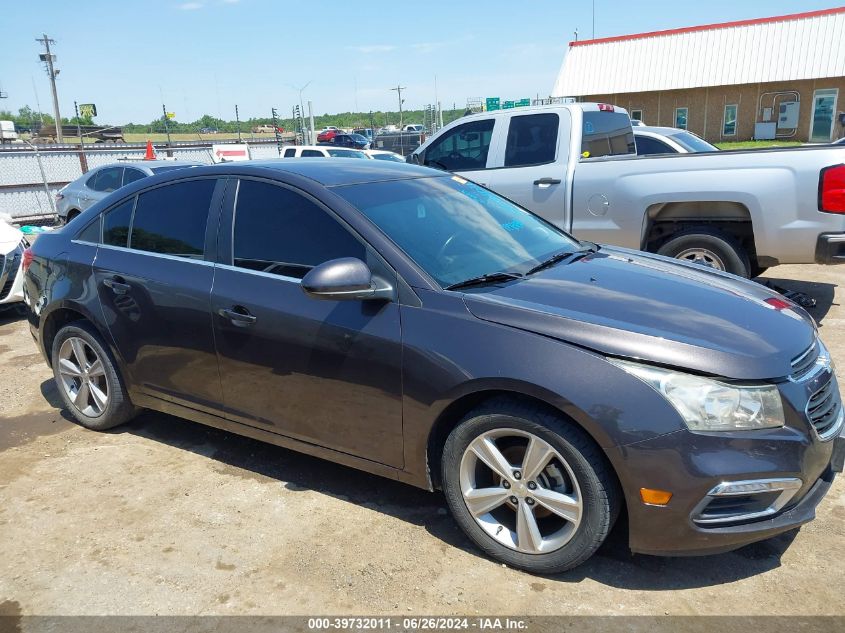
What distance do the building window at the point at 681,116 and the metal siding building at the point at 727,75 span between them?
50 millimetres

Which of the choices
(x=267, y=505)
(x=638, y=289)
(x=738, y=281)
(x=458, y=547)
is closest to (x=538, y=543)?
(x=458, y=547)

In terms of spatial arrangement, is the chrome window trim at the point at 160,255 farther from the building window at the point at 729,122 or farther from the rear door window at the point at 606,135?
the building window at the point at 729,122

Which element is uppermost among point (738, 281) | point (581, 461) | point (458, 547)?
point (738, 281)

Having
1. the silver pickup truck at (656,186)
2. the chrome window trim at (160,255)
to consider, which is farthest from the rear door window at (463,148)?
the chrome window trim at (160,255)

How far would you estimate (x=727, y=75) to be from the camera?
31469 mm

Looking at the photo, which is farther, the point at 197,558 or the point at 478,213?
the point at 478,213

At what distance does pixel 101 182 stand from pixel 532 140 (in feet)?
27.1

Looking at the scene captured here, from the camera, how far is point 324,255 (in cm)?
329

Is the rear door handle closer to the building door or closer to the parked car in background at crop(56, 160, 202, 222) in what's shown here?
the parked car in background at crop(56, 160, 202, 222)

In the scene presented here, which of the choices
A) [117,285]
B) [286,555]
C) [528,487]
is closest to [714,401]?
[528,487]

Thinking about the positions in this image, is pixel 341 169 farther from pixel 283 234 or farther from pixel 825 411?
pixel 825 411

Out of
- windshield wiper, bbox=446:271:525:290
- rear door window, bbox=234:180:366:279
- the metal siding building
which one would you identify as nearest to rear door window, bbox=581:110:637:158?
windshield wiper, bbox=446:271:525:290

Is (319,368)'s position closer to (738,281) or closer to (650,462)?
(650,462)

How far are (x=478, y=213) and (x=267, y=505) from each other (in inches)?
76.1
